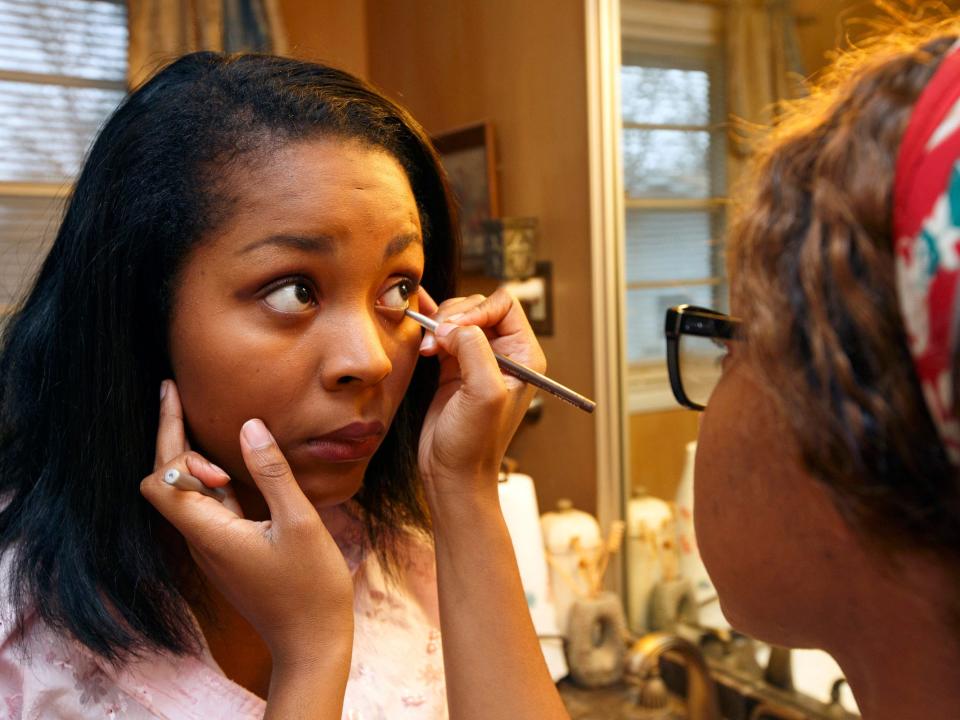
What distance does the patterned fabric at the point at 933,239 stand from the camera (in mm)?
340

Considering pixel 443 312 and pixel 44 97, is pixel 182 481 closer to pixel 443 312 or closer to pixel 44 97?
pixel 443 312

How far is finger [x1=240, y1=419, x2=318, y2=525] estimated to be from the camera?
661mm

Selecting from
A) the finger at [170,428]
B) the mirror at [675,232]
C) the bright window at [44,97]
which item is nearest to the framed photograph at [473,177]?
the mirror at [675,232]

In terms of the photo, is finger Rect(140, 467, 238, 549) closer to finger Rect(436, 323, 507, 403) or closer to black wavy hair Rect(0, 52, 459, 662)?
black wavy hair Rect(0, 52, 459, 662)

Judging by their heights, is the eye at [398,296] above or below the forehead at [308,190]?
below

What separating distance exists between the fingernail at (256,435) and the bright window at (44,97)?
187 cm

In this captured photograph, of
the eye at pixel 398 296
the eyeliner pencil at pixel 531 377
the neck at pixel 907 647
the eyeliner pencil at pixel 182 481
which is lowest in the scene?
the neck at pixel 907 647

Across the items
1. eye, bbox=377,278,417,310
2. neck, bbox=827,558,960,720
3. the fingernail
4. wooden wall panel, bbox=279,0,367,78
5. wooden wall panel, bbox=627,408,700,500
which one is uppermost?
wooden wall panel, bbox=279,0,367,78

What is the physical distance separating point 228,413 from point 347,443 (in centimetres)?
Result: 11

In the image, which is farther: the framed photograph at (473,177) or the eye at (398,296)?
the framed photograph at (473,177)

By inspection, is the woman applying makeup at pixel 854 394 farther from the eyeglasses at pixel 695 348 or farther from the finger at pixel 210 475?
the finger at pixel 210 475

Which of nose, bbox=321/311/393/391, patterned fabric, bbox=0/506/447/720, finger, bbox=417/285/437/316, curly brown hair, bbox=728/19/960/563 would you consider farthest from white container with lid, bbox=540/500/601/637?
curly brown hair, bbox=728/19/960/563

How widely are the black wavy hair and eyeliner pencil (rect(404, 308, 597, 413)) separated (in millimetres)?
172

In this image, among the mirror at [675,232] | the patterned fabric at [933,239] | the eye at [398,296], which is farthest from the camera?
the mirror at [675,232]
